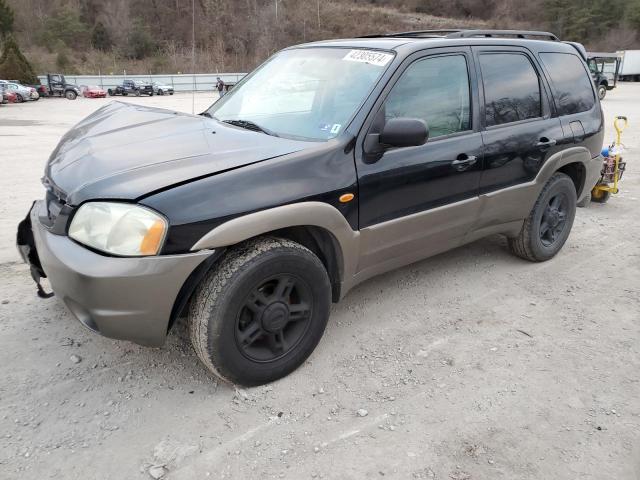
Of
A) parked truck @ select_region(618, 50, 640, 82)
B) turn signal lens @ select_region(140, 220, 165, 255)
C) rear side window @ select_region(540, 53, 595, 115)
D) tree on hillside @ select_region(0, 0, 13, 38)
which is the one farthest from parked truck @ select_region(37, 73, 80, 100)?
parked truck @ select_region(618, 50, 640, 82)

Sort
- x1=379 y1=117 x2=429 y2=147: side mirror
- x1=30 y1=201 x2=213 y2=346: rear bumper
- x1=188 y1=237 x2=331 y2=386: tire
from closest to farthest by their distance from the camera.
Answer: x1=30 y1=201 x2=213 y2=346: rear bumper < x1=188 y1=237 x2=331 y2=386: tire < x1=379 y1=117 x2=429 y2=147: side mirror

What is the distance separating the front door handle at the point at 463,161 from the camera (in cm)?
339

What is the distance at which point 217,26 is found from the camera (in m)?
73.2

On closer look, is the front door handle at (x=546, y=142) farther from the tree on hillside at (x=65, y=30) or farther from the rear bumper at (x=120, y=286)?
the tree on hillside at (x=65, y=30)

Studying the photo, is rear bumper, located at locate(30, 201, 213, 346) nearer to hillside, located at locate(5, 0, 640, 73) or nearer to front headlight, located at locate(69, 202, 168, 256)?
front headlight, located at locate(69, 202, 168, 256)

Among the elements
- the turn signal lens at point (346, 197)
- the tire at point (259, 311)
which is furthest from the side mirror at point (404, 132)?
the tire at point (259, 311)

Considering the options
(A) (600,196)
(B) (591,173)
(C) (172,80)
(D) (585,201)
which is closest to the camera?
(B) (591,173)

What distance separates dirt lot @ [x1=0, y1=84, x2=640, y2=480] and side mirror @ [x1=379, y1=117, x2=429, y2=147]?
1.26 m

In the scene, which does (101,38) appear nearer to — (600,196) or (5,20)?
(5,20)

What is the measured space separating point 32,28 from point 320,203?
76.1 metres

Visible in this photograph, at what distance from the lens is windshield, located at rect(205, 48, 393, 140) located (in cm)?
303

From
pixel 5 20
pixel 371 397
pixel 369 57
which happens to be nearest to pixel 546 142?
pixel 369 57

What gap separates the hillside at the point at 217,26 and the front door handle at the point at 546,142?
58.1 metres

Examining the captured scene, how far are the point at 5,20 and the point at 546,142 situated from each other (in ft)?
219
